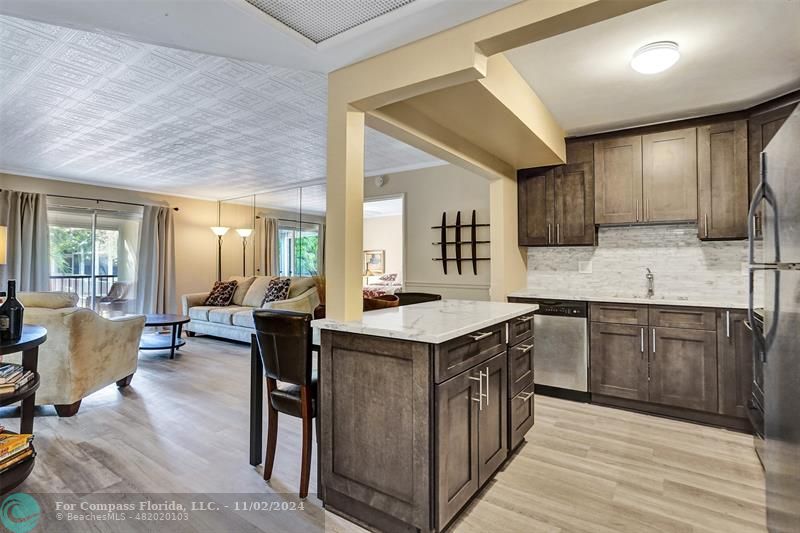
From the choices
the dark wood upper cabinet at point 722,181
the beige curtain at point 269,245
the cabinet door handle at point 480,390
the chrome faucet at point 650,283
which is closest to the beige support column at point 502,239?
the chrome faucet at point 650,283

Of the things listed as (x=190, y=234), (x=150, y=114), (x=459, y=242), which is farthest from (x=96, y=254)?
(x=459, y=242)

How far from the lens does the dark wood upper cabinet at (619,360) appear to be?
322 centimetres

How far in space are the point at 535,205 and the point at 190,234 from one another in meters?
6.43

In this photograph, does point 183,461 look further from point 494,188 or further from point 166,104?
point 494,188

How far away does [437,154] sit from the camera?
9.80 ft

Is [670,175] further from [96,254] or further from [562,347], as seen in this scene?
[96,254]

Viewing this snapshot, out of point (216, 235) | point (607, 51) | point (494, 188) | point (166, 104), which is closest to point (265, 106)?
point (166, 104)

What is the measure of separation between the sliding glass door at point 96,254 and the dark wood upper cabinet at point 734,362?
8.01 m

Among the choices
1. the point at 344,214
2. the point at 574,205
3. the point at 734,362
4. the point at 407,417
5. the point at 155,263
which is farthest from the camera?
the point at 155,263

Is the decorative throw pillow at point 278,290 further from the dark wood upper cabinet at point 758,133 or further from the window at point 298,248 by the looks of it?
the dark wood upper cabinet at point 758,133

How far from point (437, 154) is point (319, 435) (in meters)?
2.12

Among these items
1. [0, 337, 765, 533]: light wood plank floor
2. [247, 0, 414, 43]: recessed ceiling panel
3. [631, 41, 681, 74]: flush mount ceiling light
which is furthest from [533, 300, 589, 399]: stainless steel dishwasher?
[247, 0, 414, 43]: recessed ceiling panel

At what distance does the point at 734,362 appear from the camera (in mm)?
2896

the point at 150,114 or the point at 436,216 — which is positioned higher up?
the point at 150,114
